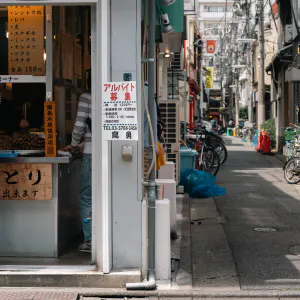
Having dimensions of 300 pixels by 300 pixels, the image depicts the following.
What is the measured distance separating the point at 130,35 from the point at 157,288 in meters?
2.80

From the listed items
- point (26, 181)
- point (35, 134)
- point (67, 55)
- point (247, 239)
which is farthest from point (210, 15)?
point (26, 181)

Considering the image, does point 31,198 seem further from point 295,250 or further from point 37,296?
point 295,250

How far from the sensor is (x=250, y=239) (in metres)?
8.75

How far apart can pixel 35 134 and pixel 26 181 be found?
2.27ft

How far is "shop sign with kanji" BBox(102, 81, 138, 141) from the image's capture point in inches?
231

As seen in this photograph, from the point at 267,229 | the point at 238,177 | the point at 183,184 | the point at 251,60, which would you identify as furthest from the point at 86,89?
the point at 251,60

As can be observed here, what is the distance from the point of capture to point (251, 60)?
44812 mm

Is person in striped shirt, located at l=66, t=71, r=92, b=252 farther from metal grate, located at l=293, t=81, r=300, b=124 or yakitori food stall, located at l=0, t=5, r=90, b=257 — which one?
metal grate, located at l=293, t=81, r=300, b=124

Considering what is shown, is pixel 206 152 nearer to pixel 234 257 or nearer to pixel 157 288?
pixel 234 257

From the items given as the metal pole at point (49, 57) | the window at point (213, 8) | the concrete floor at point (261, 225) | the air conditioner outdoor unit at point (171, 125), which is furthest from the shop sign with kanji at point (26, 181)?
the window at point (213, 8)

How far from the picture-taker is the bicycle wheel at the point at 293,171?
15.4m

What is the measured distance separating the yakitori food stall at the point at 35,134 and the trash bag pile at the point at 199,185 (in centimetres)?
572

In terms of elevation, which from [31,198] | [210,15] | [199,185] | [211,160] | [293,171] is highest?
[210,15]

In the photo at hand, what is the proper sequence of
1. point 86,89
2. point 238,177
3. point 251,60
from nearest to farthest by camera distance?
1. point 86,89
2. point 238,177
3. point 251,60
